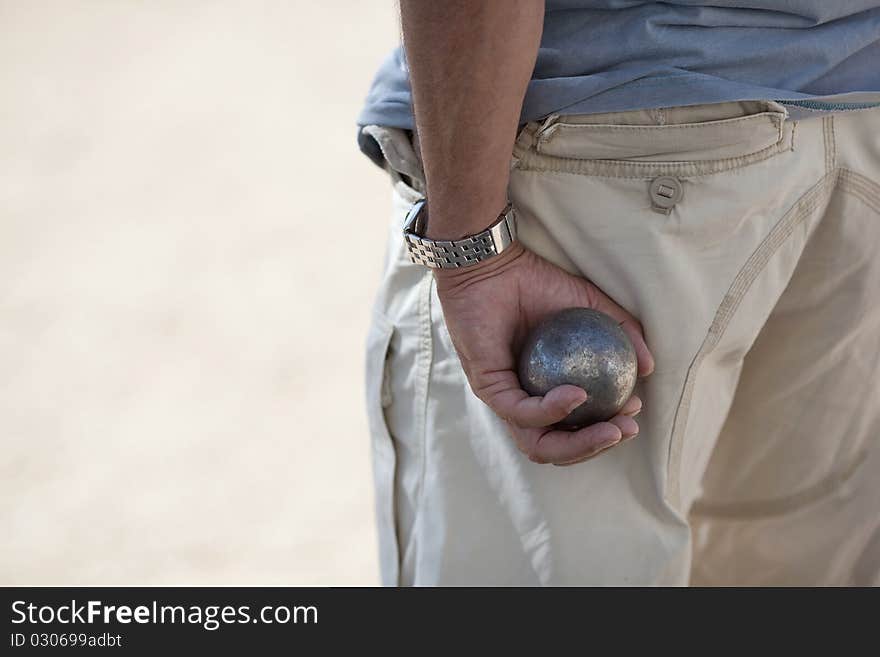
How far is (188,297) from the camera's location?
4.16 metres

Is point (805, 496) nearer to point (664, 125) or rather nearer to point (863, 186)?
point (863, 186)

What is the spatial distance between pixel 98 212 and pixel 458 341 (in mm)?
3352

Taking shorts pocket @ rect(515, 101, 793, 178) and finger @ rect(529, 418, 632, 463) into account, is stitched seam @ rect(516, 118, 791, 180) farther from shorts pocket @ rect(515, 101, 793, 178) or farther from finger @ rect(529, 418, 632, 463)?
finger @ rect(529, 418, 632, 463)

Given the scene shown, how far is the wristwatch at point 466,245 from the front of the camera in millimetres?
1649

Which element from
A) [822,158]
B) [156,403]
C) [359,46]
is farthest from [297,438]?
[359,46]

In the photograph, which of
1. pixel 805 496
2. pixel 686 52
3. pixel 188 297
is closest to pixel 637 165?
pixel 686 52

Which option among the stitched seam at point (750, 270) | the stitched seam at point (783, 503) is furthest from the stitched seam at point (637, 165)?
the stitched seam at point (783, 503)

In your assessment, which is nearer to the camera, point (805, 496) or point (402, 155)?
point (402, 155)

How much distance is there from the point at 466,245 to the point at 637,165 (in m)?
0.29

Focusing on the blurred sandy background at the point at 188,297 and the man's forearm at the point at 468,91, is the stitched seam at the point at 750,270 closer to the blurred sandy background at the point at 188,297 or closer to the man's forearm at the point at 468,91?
the man's forearm at the point at 468,91

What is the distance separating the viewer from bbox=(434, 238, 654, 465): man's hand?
5.45 feet

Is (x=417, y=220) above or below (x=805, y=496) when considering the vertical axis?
above

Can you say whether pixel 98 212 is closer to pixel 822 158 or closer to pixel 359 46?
pixel 359 46

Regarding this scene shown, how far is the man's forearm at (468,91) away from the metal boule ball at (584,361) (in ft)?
0.63
